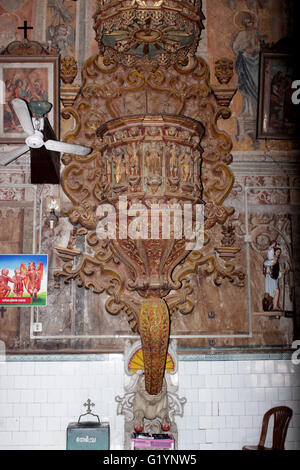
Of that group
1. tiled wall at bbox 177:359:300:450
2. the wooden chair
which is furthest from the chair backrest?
tiled wall at bbox 177:359:300:450

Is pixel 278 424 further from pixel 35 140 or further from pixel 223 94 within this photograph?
pixel 35 140

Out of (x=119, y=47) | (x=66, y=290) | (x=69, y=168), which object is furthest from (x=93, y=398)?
(x=119, y=47)

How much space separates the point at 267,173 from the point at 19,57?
362cm

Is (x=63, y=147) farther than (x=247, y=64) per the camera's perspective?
No

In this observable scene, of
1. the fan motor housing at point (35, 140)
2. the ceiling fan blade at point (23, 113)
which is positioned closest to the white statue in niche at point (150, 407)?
the fan motor housing at point (35, 140)

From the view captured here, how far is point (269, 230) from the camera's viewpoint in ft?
23.4

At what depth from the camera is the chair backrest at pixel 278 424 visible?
6.48 m

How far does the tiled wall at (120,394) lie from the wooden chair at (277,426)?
123mm

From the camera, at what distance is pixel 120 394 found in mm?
6684

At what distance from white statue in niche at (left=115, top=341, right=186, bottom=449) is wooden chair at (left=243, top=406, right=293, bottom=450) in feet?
3.18

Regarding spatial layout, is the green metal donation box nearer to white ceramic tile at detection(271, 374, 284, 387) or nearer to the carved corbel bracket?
white ceramic tile at detection(271, 374, 284, 387)

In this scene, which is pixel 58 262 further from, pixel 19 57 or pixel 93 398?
A: pixel 19 57

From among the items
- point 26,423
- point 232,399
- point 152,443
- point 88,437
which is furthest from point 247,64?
point 26,423

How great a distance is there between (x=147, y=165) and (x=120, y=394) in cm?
279
